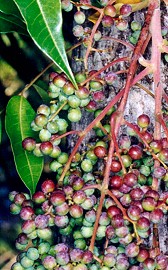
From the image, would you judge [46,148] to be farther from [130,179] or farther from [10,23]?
[10,23]

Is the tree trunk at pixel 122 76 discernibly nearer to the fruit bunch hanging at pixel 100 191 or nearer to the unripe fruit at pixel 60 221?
the fruit bunch hanging at pixel 100 191

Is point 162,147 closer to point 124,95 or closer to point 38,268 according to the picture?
point 124,95

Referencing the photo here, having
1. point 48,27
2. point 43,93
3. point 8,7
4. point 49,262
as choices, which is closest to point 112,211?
point 49,262

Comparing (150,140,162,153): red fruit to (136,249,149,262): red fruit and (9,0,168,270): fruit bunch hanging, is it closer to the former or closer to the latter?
(9,0,168,270): fruit bunch hanging

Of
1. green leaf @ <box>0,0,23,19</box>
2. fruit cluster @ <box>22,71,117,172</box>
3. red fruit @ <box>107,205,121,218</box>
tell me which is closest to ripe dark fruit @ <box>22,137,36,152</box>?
fruit cluster @ <box>22,71,117,172</box>

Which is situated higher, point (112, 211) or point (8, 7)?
point (8, 7)

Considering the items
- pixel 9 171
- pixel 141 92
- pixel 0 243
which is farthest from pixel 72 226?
pixel 0 243

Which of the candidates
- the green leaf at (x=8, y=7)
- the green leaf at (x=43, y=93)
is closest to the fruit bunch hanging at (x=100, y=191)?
the green leaf at (x=8, y=7)
